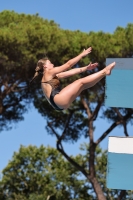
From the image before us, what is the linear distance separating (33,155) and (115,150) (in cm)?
1007

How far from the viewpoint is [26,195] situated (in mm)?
15109

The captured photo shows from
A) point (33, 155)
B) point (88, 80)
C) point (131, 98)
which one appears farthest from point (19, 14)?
point (88, 80)

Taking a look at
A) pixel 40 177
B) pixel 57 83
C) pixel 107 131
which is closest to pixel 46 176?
pixel 40 177

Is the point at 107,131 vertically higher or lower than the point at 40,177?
higher

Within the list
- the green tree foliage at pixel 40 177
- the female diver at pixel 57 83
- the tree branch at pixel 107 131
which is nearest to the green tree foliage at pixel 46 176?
the green tree foliage at pixel 40 177

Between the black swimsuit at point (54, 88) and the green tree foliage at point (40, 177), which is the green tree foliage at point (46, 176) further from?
the black swimsuit at point (54, 88)

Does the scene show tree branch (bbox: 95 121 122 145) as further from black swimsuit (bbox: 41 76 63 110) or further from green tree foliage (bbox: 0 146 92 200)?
black swimsuit (bbox: 41 76 63 110)

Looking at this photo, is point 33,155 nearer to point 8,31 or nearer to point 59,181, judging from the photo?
point 59,181

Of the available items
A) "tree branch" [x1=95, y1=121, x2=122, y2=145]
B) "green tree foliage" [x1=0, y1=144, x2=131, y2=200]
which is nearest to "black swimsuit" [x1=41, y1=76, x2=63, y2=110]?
"tree branch" [x1=95, y1=121, x2=122, y2=145]

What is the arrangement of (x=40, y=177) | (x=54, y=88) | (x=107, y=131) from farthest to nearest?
(x=40, y=177) → (x=107, y=131) → (x=54, y=88)

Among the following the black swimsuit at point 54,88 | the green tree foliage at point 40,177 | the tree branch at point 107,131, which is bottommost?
the green tree foliage at point 40,177

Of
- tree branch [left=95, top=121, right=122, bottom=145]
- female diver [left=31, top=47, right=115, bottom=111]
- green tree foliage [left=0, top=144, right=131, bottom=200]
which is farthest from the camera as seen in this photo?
green tree foliage [left=0, top=144, right=131, bottom=200]

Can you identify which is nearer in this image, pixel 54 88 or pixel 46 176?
pixel 54 88

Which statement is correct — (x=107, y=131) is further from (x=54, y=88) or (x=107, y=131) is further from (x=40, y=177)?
(x=54, y=88)
